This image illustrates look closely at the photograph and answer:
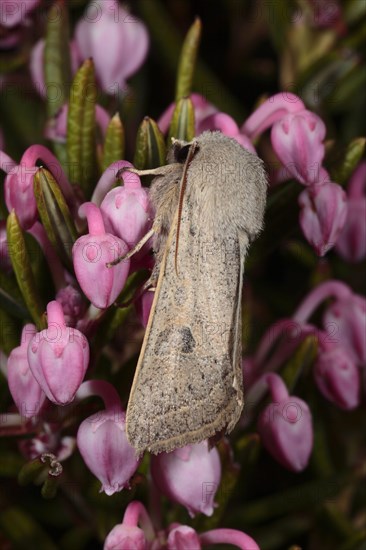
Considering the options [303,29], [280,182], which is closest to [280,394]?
[280,182]

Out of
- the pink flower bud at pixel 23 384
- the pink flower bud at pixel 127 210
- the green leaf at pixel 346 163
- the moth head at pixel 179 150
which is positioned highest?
the moth head at pixel 179 150

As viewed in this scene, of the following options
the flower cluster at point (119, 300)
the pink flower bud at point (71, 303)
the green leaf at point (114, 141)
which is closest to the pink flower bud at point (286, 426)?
the flower cluster at point (119, 300)

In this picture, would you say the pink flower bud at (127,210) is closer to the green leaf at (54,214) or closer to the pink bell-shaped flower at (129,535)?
the green leaf at (54,214)

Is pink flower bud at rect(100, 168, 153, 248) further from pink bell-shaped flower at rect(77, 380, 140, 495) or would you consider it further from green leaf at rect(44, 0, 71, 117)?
green leaf at rect(44, 0, 71, 117)

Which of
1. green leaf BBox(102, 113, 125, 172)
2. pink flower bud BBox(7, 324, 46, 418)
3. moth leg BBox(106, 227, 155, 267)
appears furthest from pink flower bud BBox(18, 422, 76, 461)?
green leaf BBox(102, 113, 125, 172)

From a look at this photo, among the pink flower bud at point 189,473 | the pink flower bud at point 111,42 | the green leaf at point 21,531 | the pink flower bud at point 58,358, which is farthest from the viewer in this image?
the pink flower bud at point 111,42

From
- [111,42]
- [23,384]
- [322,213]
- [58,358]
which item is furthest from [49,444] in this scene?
[111,42]
